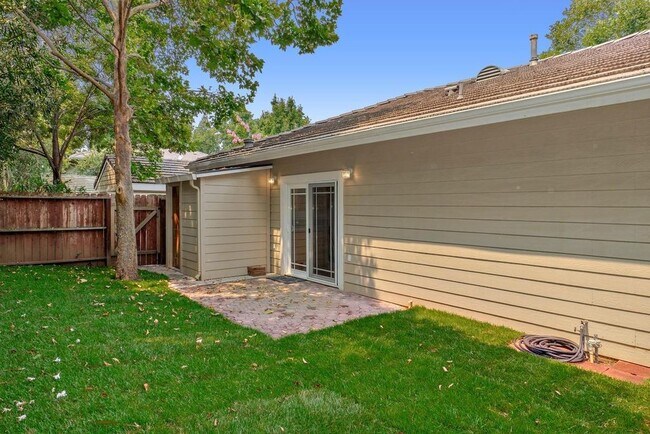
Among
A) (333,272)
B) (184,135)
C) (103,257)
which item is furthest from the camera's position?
(184,135)

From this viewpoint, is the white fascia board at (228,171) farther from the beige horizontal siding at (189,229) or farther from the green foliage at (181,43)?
the green foliage at (181,43)

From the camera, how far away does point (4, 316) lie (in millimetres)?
4855

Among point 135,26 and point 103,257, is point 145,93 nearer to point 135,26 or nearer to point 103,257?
Answer: point 135,26

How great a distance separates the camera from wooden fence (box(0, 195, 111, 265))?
27.7ft

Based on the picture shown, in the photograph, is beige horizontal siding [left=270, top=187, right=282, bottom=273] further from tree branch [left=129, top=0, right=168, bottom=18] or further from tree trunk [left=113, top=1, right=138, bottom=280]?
tree branch [left=129, top=0, right=168, bottom=18]

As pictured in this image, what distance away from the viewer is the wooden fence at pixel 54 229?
8.43 m

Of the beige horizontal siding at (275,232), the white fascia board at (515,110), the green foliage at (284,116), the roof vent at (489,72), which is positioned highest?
the green foliage at (284,116)

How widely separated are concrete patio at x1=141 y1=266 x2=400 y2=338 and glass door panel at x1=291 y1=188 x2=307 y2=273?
0.44m

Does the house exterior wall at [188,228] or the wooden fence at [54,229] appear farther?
the wooden fence at [54,229]

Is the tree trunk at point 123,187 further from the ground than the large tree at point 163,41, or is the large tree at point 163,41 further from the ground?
the large tree at point 163,41

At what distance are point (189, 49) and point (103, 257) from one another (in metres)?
5.71

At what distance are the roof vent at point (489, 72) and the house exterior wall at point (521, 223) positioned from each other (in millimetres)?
2644

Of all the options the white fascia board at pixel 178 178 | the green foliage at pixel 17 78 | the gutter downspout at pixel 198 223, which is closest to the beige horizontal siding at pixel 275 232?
the gutter downspout at pixel 198 223

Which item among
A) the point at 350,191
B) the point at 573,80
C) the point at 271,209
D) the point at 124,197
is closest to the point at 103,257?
the point at 124,197
